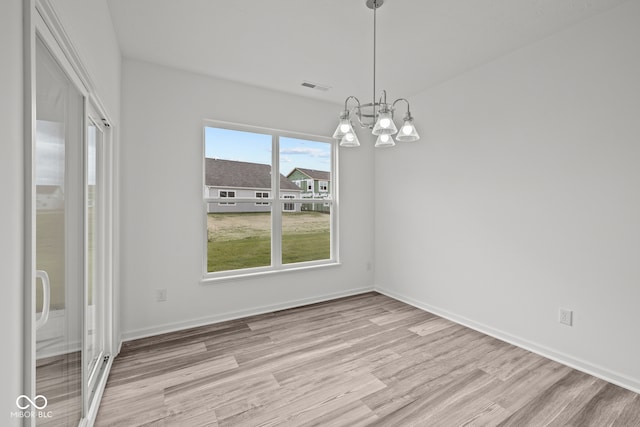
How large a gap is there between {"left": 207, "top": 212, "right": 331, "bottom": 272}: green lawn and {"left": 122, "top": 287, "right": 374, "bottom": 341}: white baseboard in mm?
512

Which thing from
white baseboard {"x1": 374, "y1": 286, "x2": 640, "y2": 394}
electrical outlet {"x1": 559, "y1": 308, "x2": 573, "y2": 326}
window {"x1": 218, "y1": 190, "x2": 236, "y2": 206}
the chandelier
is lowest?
white baseboard {"x1": 374, "y1": 286, "x2": 640, "y2": 394}

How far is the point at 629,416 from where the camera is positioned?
191 centimetres

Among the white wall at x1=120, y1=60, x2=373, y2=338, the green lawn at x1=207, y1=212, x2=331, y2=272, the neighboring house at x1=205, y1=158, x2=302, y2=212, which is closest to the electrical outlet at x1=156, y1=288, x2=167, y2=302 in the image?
the white wall at x1=120, y1=60, x2=373, y2=338

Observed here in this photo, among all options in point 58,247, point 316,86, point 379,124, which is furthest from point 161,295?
point 316,86

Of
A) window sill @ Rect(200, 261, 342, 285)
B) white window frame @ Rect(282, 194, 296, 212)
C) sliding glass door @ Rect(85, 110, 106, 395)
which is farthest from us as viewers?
white window frame @ Rect(282, 194, 296, 212)

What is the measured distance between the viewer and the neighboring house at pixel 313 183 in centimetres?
401

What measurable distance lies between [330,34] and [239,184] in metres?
1.88

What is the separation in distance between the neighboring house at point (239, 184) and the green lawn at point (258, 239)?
10 cm

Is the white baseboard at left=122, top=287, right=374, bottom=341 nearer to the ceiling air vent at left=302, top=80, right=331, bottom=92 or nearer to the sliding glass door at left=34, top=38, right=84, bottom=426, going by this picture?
the sliding glass door at left=34, top=38, right=84, bottom=426

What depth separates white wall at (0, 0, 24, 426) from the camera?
81 cm

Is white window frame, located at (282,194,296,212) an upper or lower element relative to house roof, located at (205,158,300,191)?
lower

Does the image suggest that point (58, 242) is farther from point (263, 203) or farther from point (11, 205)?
point (263, 203)

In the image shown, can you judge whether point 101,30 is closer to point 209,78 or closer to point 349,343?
point 209,78

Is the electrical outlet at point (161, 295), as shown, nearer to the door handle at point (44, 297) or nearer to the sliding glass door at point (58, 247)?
the sliding glass door at point (58, 247)
